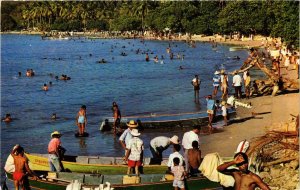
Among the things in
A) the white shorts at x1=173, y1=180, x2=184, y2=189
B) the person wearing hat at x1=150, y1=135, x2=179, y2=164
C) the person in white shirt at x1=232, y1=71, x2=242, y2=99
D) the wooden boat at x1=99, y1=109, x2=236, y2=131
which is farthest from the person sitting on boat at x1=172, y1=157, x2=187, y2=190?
the person in white shirt at x1=232, y1=71, x2=242, y2=99

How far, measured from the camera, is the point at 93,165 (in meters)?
14.5

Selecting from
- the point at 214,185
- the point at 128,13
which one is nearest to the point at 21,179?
the point at 214,185

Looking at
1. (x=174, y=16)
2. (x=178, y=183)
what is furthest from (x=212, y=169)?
(x=174, y=16)

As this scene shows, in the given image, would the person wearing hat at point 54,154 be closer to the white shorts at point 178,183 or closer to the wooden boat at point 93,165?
the wooden boat at point 93,165

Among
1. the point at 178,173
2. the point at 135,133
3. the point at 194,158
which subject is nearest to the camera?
the point at 178,173

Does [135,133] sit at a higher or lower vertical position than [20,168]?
higher

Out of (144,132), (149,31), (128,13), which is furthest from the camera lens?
(128,13)

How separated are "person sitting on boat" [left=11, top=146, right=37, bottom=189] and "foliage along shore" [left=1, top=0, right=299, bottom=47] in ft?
94.4

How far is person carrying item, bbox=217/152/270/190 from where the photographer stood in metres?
7.36

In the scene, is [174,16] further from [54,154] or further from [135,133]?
[135,133]

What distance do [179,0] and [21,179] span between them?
5064 inches

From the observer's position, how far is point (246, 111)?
25.1 m

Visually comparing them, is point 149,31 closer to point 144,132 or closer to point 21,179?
point 144,132

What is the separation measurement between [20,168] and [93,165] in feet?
8.09
